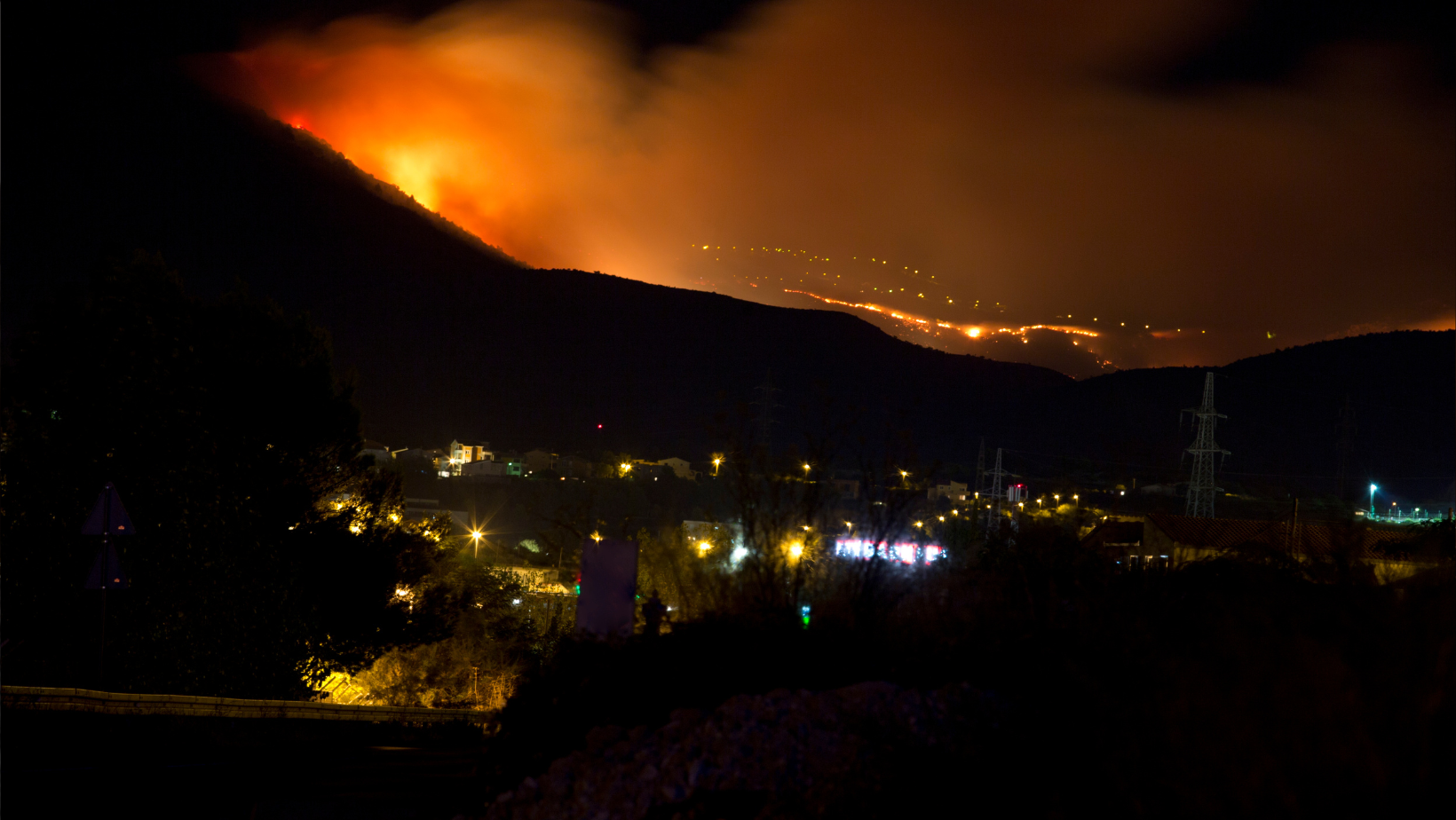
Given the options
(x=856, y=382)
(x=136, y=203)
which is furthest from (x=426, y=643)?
(x=136, y=203)

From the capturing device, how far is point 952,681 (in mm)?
6371

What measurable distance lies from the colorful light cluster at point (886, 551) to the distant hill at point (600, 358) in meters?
1.24

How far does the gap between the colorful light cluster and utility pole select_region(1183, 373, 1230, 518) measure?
30.1m

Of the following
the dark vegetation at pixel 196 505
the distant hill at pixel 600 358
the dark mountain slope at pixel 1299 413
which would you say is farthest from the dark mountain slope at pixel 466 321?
the dark vegetation at pixel 196 505

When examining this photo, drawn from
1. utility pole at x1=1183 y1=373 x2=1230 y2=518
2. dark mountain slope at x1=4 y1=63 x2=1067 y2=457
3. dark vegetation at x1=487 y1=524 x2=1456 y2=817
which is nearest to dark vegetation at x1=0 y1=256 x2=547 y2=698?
dark vegetation at x1=487 y1=524 x2=1456 y2=817

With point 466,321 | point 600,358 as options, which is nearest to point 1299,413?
point 600,358

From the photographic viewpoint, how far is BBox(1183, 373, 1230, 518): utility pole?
3581 centimetres

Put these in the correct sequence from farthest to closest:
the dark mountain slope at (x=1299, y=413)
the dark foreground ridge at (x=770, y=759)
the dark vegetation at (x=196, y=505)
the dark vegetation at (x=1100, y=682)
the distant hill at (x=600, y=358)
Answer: the distant hill at (x=600, y=358), the dark mountain slope at (x=1299, y=413), the dark vegetation at (x=196, y=505), the dark foreground ridge at (x=770, y=759), the dark vegetation at (x=1100, y=682)

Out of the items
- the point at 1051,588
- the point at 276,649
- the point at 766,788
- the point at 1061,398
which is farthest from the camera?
the point at 1061,398

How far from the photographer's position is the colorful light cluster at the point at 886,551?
8055 mm

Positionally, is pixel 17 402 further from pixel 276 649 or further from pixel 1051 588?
pixel 1051 588

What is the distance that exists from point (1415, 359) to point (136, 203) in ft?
707

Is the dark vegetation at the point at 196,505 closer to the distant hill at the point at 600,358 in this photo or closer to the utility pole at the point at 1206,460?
the distant hill at the point at 600,358

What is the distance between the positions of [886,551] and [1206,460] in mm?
38061
